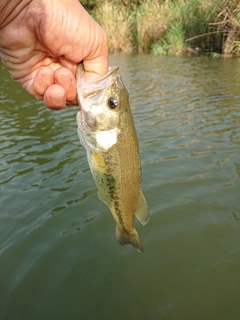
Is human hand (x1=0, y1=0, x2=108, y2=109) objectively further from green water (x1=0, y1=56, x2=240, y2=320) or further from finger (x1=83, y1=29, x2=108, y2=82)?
green water (x1=0, y1=56, x2=240, y2=320)

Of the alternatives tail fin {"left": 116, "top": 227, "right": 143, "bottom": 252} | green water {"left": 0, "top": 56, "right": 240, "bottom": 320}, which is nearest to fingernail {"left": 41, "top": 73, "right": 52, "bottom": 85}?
tail fin {"left": 116, "top": 227, "right": 143, "bottom": 252}

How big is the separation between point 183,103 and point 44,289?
6937 mm

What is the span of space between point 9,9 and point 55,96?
723 millimetres

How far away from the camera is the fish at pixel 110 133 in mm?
2539

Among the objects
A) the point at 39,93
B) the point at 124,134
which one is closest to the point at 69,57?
the point at 39,93

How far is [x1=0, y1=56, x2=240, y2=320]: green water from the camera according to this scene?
127 inches

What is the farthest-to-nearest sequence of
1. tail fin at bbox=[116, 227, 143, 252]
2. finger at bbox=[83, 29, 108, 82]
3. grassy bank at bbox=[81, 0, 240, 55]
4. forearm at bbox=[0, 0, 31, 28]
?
grassy bank at bbox=[81, 0, 240, 55] < tail fin at bbox=[116, 227, 143, 252] < finger at bbox=[83, 29, 108, 82] < forearm at bbox=[0, 0, 31, 28]

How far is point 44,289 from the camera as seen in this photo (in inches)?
134

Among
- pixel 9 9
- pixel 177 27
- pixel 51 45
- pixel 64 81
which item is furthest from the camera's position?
pixel 177 27

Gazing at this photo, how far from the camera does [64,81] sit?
9.05 ft

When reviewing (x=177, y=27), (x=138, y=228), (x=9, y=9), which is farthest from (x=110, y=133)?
(x=177, y=27)

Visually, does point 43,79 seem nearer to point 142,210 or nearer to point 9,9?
point 9,9

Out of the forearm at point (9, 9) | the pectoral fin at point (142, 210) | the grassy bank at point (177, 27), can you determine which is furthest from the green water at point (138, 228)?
the grassy bank at point (177, 27)

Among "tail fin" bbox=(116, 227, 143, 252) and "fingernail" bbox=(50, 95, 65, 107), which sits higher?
"fingernail" bbox=(50, 95, 65, 107)
